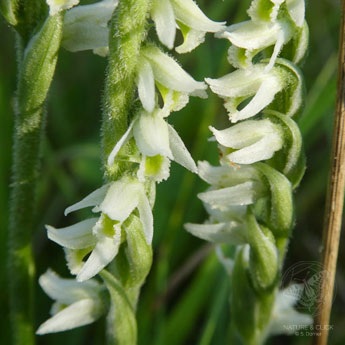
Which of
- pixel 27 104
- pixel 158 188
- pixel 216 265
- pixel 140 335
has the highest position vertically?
pixel 27 104

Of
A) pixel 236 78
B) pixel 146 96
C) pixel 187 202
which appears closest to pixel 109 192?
pixel 146 96

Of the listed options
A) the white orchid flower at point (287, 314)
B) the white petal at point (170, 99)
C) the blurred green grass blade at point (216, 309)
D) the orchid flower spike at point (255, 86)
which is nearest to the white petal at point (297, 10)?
the orchid flower spike at point (255, 86)

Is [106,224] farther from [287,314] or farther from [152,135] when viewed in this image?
[287,314]

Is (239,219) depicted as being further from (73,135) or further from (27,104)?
(73,135)

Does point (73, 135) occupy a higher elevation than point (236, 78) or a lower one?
lower

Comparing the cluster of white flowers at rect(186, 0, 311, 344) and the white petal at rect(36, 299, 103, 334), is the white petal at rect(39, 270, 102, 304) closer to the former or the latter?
the white petal at rect(36, 299, 103, 334)

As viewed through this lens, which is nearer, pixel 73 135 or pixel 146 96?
pixel 146 96

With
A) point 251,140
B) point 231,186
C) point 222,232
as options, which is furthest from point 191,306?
point 251,140
